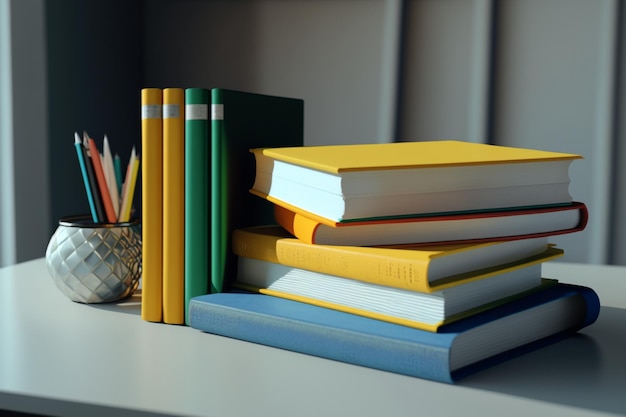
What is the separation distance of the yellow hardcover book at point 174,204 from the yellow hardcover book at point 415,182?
0.10 m

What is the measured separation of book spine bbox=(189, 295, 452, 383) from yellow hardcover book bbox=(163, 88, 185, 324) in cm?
3

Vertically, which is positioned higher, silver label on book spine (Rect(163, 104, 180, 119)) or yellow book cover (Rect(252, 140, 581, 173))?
silver label on book spine (Rect(163, 104, 180, 119))

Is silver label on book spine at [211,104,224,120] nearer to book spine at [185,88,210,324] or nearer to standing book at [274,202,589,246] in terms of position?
book spine at [185,88,210,324]

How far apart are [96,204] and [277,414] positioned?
15.0 inches

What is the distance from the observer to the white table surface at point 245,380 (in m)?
0.44

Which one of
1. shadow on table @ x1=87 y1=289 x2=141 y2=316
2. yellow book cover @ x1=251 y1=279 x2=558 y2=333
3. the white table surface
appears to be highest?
yellow book cover @ x1=251 y1=279 x2=558 y2=333

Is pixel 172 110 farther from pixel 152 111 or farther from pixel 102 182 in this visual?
pixel 102 182

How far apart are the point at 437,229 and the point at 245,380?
0.19 m

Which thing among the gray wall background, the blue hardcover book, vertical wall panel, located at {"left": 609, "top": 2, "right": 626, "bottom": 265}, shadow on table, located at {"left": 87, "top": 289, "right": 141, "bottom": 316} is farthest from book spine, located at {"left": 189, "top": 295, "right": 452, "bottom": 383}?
vertical wall panel, located at {"left": 609, "top": 2, "right": 626, "bottom": 265}

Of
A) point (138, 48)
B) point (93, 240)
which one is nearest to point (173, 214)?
point (93, 240)

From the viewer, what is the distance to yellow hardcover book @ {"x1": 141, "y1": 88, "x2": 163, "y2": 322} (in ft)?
2.10

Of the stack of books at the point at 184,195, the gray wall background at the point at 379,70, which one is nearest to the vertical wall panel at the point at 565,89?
the gray wall background at the point at 379,70

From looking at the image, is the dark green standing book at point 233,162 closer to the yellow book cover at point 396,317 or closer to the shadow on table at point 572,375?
the yellow book cover at point 396,317

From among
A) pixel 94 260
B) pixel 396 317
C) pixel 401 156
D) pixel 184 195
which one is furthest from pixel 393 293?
pixel 94 260
